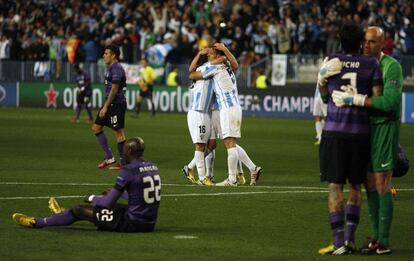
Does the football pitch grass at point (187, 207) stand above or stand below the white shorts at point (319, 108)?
below

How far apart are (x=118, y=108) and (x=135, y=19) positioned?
26.6 m

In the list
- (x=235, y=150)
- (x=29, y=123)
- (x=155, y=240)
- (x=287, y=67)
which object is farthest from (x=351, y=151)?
(x=287, y=67)

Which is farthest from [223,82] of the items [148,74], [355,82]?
[148,74]

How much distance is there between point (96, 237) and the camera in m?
11.7

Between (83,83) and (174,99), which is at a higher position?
(83,83)

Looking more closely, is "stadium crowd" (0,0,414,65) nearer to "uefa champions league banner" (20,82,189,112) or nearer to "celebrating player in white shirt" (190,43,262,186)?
"uefa champions league banner" (20,82,189,112)

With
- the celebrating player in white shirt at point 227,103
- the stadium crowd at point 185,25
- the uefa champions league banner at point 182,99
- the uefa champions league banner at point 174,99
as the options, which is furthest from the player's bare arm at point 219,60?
the uefa champions league banner at point 174,99

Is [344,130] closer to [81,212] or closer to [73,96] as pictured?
[81,212]

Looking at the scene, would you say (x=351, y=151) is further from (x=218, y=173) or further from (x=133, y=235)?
(x=218, y=173)

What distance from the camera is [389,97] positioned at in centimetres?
1066

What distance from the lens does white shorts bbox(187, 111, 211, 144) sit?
17.9 meters

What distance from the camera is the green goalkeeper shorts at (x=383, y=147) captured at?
1079 cm

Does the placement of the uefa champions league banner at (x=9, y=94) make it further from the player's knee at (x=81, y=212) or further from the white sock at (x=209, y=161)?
the player's knee at (x=81, y=212)

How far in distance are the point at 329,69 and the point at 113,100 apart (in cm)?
1024
